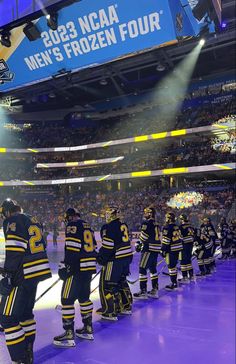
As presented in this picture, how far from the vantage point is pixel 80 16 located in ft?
13.0

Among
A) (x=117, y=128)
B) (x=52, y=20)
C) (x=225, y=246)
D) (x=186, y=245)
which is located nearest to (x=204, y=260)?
(x=186, y=245)

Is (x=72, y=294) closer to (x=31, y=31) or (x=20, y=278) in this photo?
(x=20, y=278)

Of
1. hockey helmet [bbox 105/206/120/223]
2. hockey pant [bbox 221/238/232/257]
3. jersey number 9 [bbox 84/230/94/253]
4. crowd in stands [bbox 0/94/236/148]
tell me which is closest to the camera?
jersey number 9 [bbox 84/230/94/253]

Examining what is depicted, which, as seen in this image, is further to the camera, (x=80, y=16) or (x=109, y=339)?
(x=109, y=339)

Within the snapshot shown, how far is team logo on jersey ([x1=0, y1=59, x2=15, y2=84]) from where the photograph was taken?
15.7 feet

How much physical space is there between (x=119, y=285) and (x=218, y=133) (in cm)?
2662

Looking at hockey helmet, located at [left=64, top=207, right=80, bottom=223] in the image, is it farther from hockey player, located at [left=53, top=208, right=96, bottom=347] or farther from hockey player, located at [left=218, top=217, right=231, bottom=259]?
hockey player, located at [left=218, top=217, right=231, bottom=259]

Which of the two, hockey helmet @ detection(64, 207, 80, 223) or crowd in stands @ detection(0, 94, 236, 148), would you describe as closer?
hockey helmet @ detection(64, 207, 80, 223)

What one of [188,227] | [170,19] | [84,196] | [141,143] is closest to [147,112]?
[141,143]

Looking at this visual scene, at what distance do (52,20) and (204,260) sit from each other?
9.25 meters

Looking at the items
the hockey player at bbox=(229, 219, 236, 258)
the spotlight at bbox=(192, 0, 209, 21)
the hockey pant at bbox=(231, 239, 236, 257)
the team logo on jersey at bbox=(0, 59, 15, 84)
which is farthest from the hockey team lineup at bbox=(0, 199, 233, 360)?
the hockey pant at bbox=(231, 239, 236, 257)

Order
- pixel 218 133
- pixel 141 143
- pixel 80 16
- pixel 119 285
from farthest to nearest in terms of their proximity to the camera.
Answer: pixel 141 143
pixel 218 133
pixel 119 285
pixel 80 16

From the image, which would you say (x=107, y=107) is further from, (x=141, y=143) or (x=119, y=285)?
(x=119, y=285)

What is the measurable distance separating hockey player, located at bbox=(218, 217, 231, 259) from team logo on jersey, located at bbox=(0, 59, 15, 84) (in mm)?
12534
